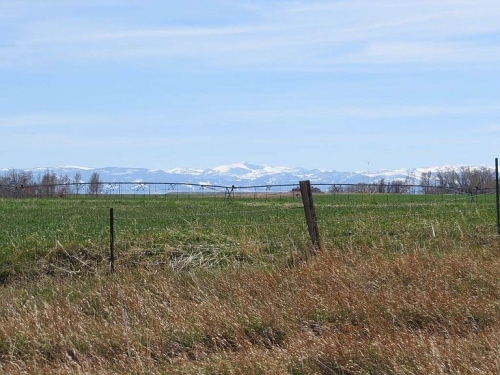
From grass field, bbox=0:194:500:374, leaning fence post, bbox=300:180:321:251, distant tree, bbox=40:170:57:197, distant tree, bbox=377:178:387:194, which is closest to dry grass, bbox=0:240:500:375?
grass field, bbox=0:194:500:374

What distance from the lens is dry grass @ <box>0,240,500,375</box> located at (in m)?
7.54

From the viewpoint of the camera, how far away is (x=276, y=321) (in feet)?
29.3

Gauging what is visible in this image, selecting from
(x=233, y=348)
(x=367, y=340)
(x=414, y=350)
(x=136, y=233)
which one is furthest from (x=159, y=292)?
(x=136, y=233)

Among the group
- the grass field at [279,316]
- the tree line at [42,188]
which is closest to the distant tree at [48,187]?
the tree line at [42,188]

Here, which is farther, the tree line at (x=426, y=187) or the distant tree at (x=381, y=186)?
the distant tree at (x=381, y=186)

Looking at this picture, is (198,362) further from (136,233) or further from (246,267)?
(136,233)

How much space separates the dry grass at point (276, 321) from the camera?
754 centimetres

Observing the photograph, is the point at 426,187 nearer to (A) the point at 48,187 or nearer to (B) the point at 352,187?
(B) the point at 352,187

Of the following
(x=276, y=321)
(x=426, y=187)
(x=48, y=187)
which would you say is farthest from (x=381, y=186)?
(x=48, y=187)

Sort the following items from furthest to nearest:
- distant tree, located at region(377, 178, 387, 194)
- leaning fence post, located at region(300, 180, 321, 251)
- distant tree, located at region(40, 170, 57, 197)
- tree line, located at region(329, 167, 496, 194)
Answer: distant tree, located at region(40, 170, 57, 197) → distant tree, located at region(377, 178, 387, 194) → tree line, located at region(329, 167, 496, 194) → leaning fence post, located at region(300, 180, 321, 251)

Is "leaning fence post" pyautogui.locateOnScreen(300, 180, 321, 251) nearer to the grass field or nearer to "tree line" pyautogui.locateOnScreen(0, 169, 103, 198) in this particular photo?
the grass field

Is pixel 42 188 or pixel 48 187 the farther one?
pixel 42 188

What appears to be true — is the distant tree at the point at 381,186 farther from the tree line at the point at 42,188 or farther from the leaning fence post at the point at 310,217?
the tree line at the point at 42,188

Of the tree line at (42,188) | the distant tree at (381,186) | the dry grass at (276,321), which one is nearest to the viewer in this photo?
the dry grass at (276,321)
